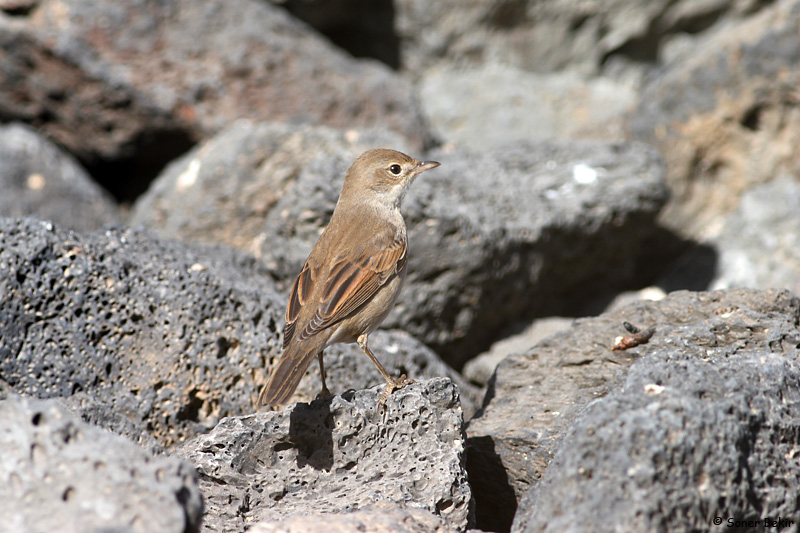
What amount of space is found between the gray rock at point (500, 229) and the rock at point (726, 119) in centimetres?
115

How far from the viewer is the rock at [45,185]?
8461 mm

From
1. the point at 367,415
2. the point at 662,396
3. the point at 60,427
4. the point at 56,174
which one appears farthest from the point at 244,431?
the point at 56,174

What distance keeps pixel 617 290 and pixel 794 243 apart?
5.98ft

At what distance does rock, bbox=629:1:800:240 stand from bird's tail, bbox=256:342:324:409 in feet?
18.4

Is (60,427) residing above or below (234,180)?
above

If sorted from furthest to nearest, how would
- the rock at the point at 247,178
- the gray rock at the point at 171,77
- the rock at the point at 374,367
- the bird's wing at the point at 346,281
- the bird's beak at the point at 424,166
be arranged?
the gray rock at the point at 171,77 → the rock at the point at 247,178 → the bird's beak at the point at 424,166 → the rock at the point at 374,367 → the bird's wing at the point at 346,281

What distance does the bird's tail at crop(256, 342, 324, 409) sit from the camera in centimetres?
421

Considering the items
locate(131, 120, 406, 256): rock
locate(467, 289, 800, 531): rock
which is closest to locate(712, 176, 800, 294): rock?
locate(467, 289, 800, 531): rock

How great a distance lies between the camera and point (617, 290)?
319 inches

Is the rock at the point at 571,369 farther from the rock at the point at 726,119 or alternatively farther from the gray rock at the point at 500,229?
the rock at the point at 726,119

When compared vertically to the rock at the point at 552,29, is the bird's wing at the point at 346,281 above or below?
below

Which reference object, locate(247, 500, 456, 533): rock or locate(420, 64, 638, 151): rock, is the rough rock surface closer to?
locate(420, 64, 638, 151): rock

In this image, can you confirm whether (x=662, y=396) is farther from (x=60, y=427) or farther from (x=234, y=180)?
(x=234, y=180)

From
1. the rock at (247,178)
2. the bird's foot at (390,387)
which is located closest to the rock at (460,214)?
the rock at (247,178)
